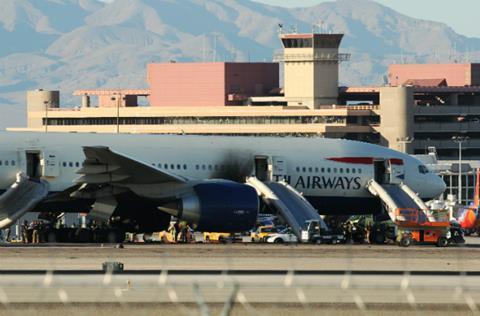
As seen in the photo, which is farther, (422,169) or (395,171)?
(422,169)

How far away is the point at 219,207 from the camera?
61.9 metres

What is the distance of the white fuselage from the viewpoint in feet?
206

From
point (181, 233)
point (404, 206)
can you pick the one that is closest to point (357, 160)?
point (404, 206)

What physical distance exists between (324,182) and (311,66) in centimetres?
11849

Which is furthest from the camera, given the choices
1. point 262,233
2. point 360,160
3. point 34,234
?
point 262,233

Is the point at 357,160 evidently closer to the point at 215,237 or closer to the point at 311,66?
the point at 215,237

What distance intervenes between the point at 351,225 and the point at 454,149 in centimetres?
11334

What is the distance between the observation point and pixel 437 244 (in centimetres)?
6600

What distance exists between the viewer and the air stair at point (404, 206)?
218 ft

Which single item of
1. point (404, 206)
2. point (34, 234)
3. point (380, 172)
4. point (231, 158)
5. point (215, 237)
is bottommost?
point (215, 237)

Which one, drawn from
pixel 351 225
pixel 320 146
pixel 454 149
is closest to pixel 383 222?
pixel 351 225

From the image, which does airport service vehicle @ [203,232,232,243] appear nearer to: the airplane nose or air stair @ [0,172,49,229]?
the airplane nose

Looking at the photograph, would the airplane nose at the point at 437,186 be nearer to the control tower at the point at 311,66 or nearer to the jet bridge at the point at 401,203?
the jet bridge at the point at 401,203

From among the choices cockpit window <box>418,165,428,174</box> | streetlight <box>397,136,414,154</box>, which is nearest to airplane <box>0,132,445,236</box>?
cockpit window <box>418,165,428,174</box>
